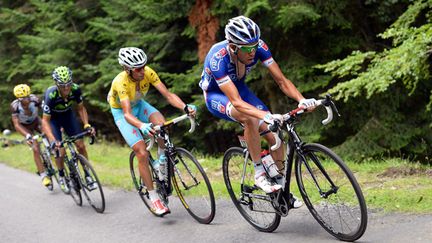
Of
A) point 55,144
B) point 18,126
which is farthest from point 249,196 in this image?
point 18,126

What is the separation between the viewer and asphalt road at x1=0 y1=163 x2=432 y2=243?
5363 millimetres

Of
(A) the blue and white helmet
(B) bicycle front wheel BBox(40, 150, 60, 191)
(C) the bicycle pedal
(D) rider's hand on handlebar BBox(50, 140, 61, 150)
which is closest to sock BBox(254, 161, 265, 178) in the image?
(C) the bicycle pedal

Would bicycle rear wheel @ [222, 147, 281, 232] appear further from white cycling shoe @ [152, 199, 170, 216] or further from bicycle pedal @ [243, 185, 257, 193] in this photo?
white cycling shoe @ [152, 199, 170, 216]

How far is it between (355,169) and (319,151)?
12.3 ft

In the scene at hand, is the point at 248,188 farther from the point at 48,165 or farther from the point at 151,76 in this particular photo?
the point at 48,165

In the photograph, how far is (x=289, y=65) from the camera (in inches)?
527

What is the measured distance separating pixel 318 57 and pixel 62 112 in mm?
7577

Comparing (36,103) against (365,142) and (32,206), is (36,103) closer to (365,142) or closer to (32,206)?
(32,206)

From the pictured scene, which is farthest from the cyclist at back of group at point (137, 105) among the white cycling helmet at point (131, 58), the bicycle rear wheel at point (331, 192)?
the bicycle rear wheel at point (331, 192)

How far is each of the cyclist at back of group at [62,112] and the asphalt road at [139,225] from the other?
2.20 ft

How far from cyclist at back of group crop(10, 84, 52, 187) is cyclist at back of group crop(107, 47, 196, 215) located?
3.74 metres

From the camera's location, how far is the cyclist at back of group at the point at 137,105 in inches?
277

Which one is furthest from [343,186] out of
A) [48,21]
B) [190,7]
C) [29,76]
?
[29,76]

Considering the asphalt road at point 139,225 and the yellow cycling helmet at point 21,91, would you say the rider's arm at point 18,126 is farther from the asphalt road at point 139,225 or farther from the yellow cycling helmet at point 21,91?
the asphalt road at point 139,225
